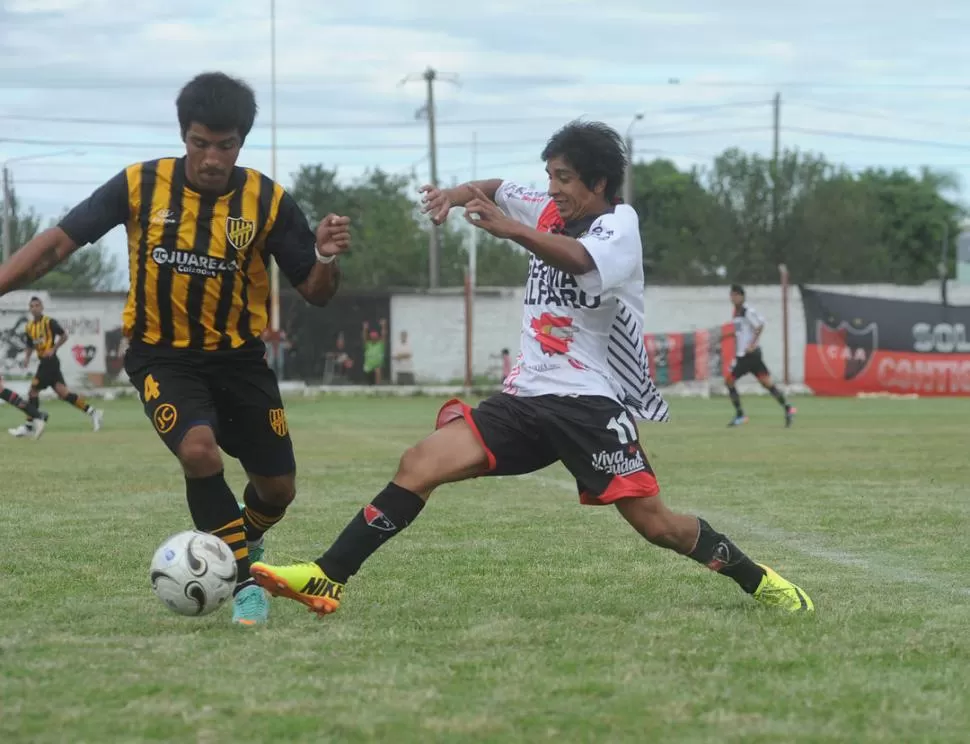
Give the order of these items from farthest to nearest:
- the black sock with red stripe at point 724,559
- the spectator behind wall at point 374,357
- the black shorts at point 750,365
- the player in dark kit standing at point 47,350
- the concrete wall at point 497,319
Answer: the concrete wall at point 497,319
the spectator behind wall at point 374,357
the black shorts at point 750,365
the player in dark kit standing at point 47,350
the black sock with red stripe at point 724,559

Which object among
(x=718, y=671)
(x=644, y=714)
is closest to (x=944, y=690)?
(x=718, y=671)

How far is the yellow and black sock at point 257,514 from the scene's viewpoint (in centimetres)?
643

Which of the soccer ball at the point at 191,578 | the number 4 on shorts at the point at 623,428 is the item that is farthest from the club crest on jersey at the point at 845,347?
the soccer ball at the point at 191,578

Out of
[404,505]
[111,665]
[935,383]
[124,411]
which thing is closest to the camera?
[111,665]

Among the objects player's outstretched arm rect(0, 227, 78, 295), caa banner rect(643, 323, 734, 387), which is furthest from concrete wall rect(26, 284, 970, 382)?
player's outstretched arm rect(0, 227, 78, 295)

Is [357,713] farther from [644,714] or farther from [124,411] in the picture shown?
[124,411]

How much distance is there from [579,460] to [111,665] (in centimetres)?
194

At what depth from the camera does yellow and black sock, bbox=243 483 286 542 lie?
6433mm

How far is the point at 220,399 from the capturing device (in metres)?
6.04

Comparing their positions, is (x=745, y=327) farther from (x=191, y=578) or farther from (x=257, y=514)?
(x=191, y=578)

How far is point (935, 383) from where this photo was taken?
32062 mm

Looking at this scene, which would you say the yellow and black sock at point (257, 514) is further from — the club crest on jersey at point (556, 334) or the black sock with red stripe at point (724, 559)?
the black sock with red stripe at point (724, 559)

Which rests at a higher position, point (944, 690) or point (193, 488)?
point (193, 488)

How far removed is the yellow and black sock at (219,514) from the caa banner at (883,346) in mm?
26510
